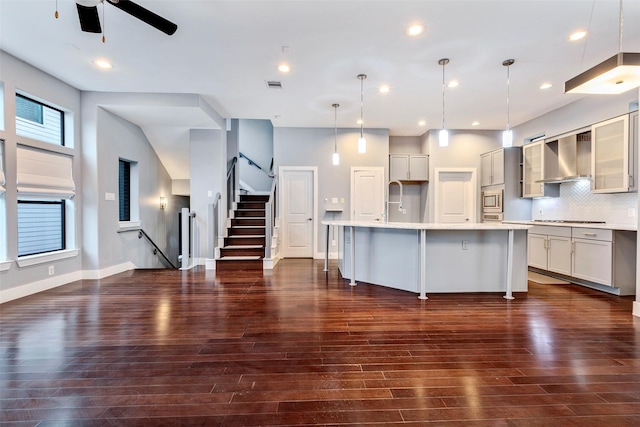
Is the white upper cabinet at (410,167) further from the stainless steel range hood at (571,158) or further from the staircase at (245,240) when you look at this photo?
the staircase at (245,240)

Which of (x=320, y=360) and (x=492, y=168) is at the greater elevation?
(x=492, y=168)

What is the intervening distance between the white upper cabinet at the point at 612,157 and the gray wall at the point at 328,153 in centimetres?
370

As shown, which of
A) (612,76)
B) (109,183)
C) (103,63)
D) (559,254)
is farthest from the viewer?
(109,183)

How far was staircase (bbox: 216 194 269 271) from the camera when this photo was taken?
584cm

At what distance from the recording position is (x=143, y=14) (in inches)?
101

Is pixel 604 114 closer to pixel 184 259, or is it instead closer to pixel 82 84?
pixel 184 259

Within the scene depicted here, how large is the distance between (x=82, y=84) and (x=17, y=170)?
66.6 inches

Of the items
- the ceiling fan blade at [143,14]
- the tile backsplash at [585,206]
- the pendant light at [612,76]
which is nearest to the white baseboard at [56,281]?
the ceiling fan blade at [143,14]

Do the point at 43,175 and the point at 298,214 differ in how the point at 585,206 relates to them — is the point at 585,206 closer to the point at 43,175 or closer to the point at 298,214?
the point at 298,214

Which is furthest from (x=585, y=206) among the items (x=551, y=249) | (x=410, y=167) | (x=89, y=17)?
(x=89, y=17)

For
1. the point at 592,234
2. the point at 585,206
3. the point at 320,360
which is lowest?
the point at 320,360

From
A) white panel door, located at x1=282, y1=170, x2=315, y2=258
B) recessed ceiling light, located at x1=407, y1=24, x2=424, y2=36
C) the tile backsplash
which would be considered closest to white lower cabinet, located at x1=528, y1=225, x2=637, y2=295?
the tile backsplash

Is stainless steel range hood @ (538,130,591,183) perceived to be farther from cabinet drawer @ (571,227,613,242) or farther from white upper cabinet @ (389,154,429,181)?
white upper cabinet @ (389,154,429,181)

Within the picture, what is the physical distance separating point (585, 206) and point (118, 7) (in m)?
7.07
